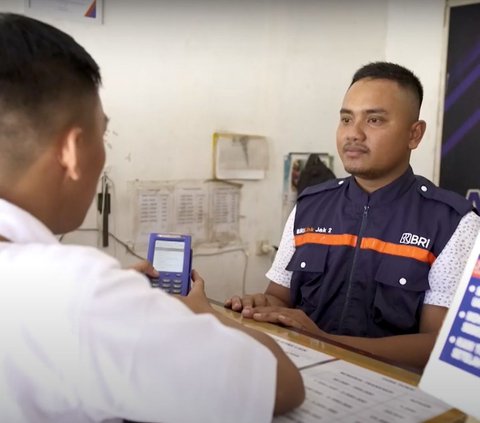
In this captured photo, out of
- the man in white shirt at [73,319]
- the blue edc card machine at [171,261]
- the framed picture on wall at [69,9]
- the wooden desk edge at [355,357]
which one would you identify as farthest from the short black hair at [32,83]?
the framed picture on wall at [69,9]

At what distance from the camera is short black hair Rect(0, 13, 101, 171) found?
59 cm

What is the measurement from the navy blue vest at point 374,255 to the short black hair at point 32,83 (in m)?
0.94

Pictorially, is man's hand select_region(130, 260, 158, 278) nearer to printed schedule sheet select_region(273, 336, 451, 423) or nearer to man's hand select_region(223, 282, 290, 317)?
man's hand select_region(223, 282, 290, 317)

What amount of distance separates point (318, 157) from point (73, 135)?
2.19m

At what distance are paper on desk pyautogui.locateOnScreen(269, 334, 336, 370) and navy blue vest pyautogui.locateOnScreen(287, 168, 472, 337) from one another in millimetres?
469

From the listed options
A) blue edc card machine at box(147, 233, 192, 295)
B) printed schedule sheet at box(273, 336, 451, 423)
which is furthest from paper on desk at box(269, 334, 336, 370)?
blue edc card machine at box(147, 233, 192, 295)

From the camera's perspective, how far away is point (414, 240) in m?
1.31

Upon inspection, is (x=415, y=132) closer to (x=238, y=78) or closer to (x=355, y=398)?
(x=355, y=398)

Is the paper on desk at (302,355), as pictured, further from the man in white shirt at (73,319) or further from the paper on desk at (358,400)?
the man in white shirt at (73,319)

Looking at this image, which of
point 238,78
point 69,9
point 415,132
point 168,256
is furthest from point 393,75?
point 69,9

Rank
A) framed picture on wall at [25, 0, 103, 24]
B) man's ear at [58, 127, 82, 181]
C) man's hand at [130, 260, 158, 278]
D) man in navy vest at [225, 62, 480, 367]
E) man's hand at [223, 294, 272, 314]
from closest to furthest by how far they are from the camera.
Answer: man's ear at [58, 127, 82, 181] < man's hand at [130, 260, 158, 278] < man's hand at [223, 294, 272, 314] < man in navy vest at [225, 62, 480, 367] < framed picture on wall at [25, 0, 103, 24]

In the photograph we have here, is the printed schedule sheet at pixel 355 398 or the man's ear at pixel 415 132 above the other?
the man's ear at pixel 415 132

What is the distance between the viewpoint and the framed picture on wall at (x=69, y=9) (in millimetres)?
1887

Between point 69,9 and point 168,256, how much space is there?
1.37 metres
